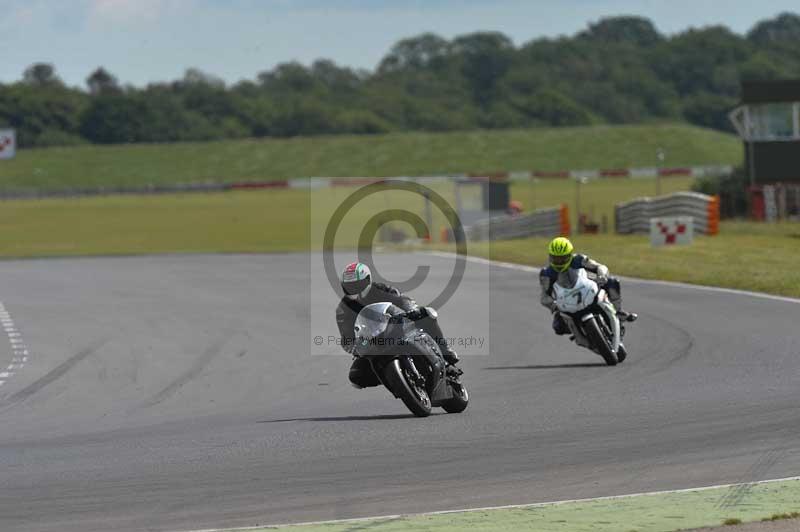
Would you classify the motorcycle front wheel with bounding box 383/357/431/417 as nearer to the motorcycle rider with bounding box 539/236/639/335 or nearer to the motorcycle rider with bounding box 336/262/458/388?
the motorcycle rider with bounding box 336/262/458/388

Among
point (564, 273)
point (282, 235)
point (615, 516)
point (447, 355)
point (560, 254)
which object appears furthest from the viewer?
point (282, 235)

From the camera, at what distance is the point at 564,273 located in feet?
54.6

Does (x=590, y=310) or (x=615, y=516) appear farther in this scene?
(x=590, y=310)

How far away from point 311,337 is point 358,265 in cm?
908

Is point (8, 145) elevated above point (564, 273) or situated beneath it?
elevated above

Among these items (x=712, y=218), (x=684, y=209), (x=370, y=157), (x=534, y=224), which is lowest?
(x=534, y=224)

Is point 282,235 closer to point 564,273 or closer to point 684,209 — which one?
point 684,209

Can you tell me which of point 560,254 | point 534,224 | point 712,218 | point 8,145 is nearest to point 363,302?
point 560,254


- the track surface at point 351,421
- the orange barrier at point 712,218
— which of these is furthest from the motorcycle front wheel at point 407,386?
the orange barrier at point 712,218

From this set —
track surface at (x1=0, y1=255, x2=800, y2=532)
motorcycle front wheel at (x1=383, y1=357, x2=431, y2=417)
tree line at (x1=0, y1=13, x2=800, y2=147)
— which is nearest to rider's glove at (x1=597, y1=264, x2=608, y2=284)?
track surface at (x1=0, y1=255, x2=800, y2=532)

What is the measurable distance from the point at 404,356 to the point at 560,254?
4.41 meters

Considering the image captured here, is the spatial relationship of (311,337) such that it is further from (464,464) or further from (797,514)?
(797,514)

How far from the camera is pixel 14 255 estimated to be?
1935 inches

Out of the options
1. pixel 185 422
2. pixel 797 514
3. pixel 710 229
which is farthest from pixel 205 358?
pixel 710 229
